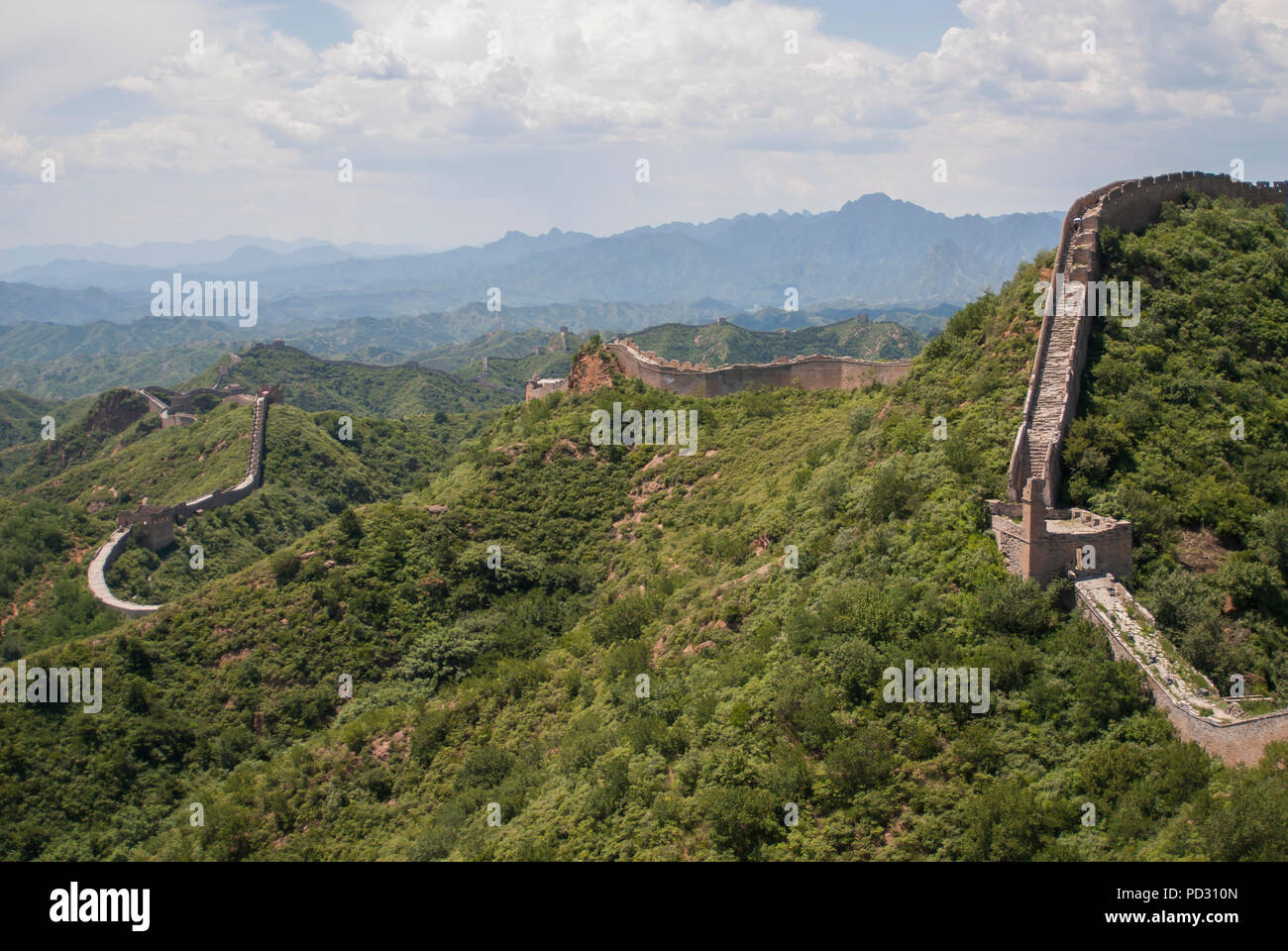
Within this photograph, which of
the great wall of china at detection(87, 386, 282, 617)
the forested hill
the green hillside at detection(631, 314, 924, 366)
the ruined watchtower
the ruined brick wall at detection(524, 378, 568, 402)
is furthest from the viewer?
the green hillside at detection(631, 314, 924, 366)

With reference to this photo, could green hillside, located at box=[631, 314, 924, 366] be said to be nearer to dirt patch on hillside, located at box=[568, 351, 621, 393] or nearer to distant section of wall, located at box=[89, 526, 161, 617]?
dirt patch on hillside, located at box=[568, 351, 621, 393]

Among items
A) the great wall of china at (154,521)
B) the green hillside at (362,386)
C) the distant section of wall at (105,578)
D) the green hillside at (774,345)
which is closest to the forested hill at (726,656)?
the distant section of wall at (105,578)

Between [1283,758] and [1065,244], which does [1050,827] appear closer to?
[1283,758]

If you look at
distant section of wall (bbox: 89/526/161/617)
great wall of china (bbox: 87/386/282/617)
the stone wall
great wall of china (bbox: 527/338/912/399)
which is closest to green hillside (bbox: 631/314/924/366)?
great wall of china (bbox: 87/386/282/617)

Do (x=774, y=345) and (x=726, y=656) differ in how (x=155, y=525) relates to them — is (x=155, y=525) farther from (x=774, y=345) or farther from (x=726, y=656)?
(x=774, y=345)

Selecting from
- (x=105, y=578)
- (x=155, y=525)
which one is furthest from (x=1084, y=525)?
(x=155, y=525)

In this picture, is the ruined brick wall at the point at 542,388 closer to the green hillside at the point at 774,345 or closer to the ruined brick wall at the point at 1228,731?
the ruined brick wall at the point at 1228,731
